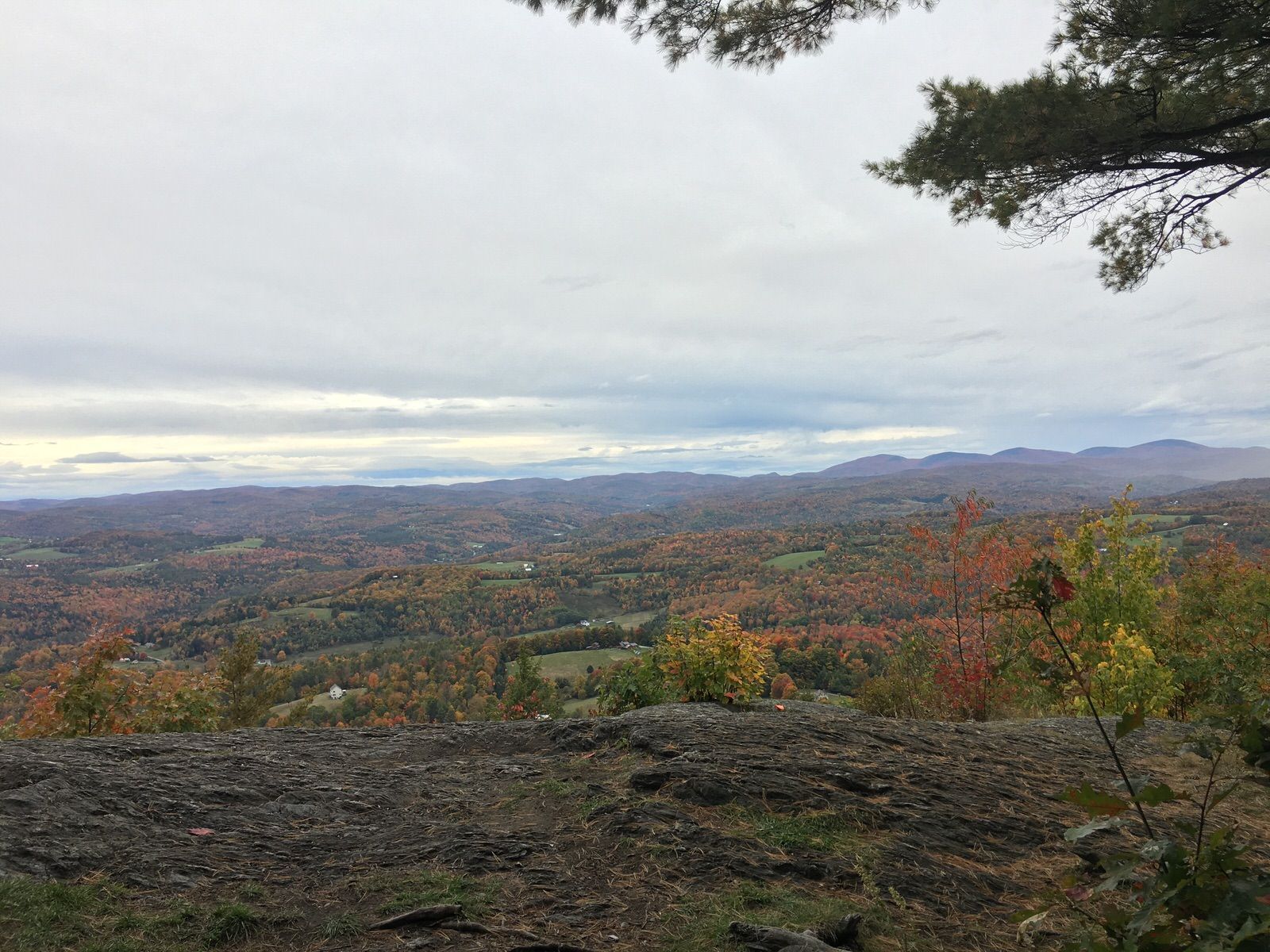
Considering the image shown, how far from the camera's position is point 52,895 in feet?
9.92

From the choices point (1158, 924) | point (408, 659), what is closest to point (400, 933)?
point (1158, 924)

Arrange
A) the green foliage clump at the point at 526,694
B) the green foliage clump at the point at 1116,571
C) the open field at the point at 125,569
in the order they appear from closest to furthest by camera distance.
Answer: the green foliage clump at the point at 1116,571, the green foliage clump at the point at 526,694, the open field at the point at 125,569

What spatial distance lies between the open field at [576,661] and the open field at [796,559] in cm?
2984

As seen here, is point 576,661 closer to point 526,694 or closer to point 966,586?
point 526,694

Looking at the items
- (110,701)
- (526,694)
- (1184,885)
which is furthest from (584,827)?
(526,694)

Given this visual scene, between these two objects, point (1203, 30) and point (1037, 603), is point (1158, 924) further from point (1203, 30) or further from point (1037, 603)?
point (1203, 30)

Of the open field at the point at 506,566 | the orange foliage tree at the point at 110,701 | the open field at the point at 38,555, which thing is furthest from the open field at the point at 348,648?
the open field at the point at 38,555

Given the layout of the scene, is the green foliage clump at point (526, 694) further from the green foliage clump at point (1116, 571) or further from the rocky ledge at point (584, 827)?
the green foliage clump at point (1116, 571)

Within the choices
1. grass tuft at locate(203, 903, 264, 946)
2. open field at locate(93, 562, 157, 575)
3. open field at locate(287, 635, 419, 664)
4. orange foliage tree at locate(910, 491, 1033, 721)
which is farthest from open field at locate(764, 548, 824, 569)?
open field at locate(93, 562, 157, 575)

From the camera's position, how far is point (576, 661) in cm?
5062

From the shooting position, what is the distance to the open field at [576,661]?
152 feet

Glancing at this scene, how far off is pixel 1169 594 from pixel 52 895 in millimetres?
14472

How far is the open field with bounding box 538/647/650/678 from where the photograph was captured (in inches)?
1823

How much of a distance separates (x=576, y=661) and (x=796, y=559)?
3882 cm
